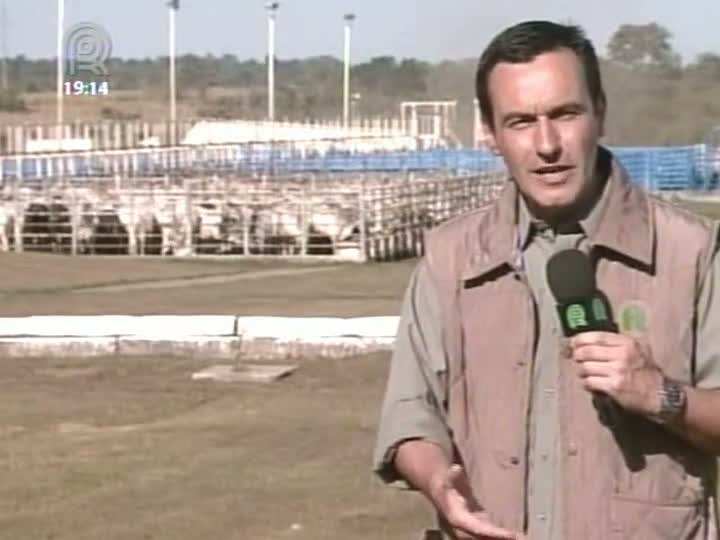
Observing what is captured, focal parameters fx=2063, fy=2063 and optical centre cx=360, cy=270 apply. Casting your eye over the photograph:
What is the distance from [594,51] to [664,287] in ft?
1.30

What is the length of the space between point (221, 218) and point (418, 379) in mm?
32305

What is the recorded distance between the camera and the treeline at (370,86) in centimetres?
4823

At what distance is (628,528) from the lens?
3207 millimetres

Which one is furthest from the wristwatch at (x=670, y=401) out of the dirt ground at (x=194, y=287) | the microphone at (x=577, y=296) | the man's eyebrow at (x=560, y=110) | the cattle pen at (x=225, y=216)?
the cattle pen at (x=225, y=216)

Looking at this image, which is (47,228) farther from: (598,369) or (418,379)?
(598,369)

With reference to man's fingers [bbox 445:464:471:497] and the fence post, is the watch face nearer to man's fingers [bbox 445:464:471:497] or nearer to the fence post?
man's fingers [bbox 445:464:471:497]

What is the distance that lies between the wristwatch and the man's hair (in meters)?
0.48

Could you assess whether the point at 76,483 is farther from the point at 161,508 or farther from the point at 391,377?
the point at 391,377

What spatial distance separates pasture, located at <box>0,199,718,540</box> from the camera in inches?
415

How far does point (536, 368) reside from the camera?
10.7ft

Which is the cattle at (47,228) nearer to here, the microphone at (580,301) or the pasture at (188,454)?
the pasture at (188,454)

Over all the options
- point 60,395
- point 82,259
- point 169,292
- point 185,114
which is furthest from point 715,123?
point 60,395

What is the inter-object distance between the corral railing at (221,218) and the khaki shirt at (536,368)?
3018 centimetres

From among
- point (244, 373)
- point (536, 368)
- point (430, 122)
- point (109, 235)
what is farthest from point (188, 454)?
point (430, 122)
